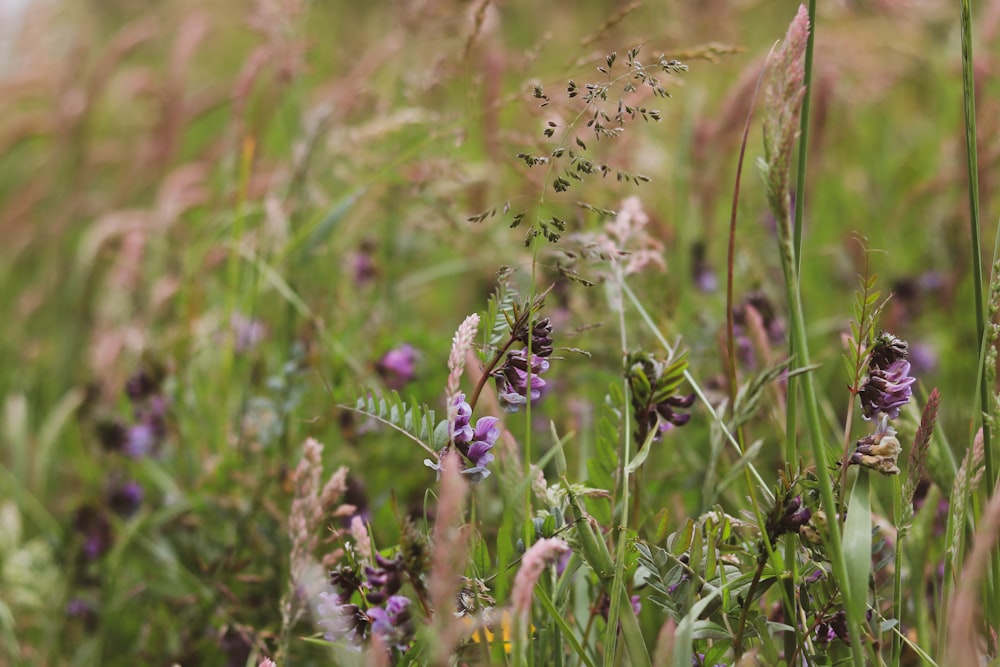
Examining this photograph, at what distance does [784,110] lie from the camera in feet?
2.43

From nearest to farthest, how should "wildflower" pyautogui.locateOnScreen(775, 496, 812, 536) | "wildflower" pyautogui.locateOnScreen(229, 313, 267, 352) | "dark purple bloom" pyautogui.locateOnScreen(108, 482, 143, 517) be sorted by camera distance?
"wildflower" pyautogui.locateOnScreen(775, 496, 812, 536)
"dark purple bloom" pyautogui.locateOnScreen(108, 482, 143, 517)
"wildflower" pyautogui.locateOnScreen(229, 313, 267, 352)

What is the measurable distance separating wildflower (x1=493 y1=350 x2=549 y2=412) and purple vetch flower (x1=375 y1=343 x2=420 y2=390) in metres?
0.67

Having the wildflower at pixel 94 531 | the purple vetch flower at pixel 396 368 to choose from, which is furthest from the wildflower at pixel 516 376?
the wildflower at pixel 94 531

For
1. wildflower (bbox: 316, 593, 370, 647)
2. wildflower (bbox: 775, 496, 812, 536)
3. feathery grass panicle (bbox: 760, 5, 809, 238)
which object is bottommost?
wildflower (bbox: 316, 593, 370, 647)

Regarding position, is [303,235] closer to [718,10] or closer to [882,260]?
[882,260]

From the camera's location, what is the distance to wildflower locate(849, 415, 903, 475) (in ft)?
2.67

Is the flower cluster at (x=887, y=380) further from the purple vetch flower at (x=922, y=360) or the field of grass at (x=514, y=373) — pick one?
the purple vetch flower at (x=922, y=360)

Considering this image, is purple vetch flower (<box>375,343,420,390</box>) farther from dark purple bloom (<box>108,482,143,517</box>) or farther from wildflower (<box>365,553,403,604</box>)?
wildflower (<box>365,553,403,604</box>)

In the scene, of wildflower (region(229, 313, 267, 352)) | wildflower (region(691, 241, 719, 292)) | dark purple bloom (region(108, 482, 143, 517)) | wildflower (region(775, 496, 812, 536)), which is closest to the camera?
wildflower (region(775, 496, 812, 536))

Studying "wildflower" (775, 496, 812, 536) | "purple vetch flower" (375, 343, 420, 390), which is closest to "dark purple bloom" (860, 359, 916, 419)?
"wildflower" (775, 496, 812, 536)

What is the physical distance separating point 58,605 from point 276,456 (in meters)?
0.44

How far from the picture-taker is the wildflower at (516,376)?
0.88 m

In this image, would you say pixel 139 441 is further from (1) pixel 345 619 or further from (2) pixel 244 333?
(1) pixel 345 619

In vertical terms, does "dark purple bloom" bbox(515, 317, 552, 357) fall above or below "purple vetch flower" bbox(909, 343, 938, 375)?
above
